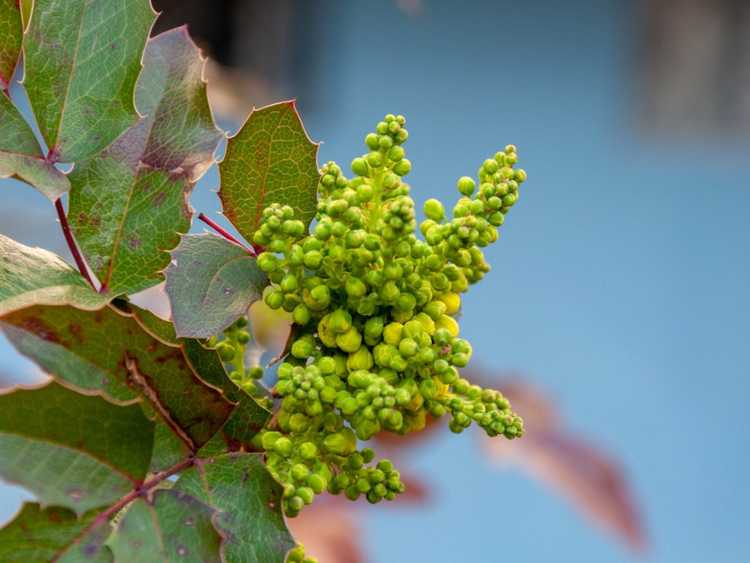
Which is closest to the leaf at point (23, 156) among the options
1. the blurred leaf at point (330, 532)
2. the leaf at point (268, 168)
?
the leaf at point (268, 168)

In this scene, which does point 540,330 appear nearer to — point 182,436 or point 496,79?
point 496,79

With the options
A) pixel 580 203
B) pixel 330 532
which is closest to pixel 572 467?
pixel 330 532

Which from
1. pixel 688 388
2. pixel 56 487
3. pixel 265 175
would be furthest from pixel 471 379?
pixel 688 388

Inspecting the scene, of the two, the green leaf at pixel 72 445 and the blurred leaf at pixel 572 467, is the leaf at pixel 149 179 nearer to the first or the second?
the green leaf at pixel 72 445

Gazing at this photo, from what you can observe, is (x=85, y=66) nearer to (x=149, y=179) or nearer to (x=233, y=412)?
(x=149, y=179)

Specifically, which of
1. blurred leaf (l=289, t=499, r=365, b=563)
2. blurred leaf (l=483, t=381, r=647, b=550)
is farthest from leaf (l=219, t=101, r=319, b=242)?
blurred leaf (l=483, t=381, r=647, b=550)

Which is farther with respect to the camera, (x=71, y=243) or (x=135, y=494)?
(x=71, y=243)
